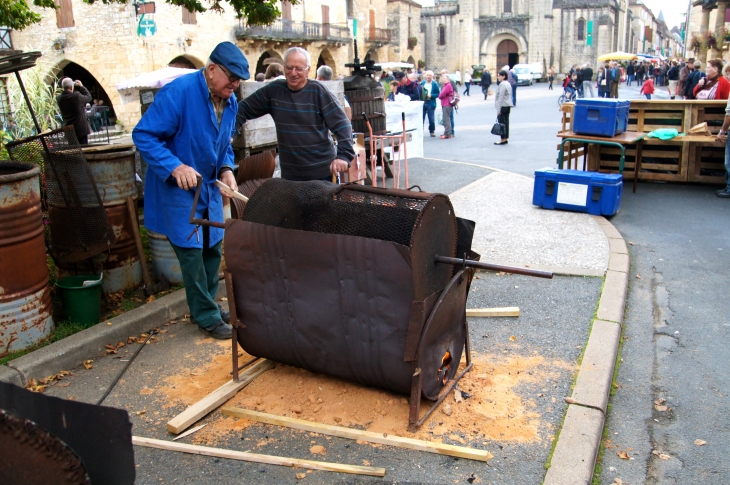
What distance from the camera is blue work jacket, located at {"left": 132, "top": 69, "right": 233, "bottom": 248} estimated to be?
13.4ft

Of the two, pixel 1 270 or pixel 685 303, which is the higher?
pixel 1 270

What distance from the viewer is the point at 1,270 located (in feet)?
13.2

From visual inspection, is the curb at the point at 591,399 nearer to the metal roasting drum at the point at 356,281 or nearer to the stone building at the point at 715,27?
the metal roasting drum at the point at 356,281

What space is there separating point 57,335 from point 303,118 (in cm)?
243

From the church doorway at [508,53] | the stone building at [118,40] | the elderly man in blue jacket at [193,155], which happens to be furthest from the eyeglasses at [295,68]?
the church doorway at [508,53]

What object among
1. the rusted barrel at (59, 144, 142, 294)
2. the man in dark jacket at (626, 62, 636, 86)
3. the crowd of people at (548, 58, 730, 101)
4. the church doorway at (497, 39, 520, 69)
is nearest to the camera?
the rusted barrel at (59, 144, 142, 294)

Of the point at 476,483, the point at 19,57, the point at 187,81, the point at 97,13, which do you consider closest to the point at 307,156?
the point at 187,81

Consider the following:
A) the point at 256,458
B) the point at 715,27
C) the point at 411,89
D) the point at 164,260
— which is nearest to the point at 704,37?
the point at 715,27

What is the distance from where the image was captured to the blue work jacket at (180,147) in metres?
4.07

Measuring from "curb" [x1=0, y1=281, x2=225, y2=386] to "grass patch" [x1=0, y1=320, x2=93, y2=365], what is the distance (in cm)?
11

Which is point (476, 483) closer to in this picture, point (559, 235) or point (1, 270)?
point (1, 270)

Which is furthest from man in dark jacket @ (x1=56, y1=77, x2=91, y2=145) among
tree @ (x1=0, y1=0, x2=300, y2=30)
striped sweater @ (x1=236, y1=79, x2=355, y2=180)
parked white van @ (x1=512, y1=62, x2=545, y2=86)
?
parked white van @ (x1=512, y1=62, x2=545, y2=86)

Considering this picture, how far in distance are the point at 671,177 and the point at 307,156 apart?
744cm

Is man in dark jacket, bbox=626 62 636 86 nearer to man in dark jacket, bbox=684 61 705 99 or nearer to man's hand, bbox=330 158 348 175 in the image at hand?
man in dark jacket, bbox=684 61 705 99
